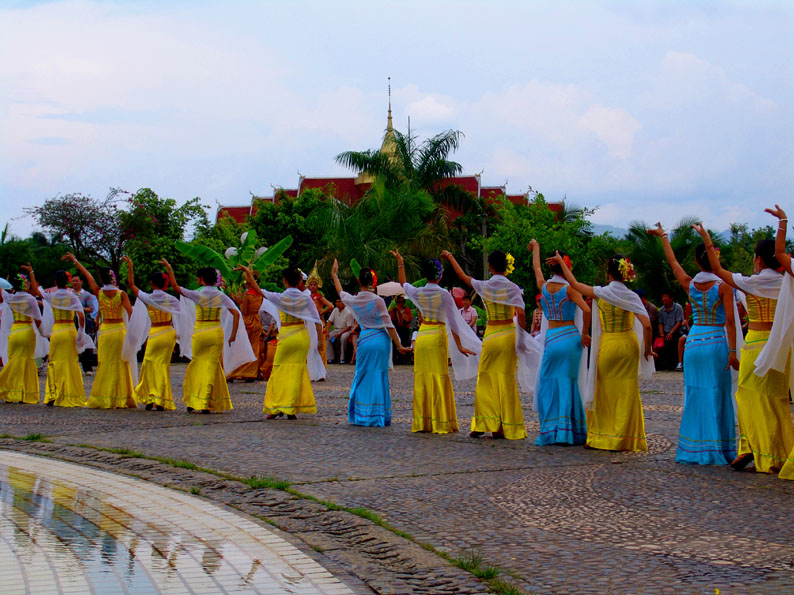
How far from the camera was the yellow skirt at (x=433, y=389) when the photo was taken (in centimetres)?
1187

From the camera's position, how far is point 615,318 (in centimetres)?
1030

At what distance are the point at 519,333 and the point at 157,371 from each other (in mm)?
5894

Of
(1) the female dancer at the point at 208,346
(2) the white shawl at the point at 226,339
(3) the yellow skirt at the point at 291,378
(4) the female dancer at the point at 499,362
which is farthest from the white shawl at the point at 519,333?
(2) the white shawl at the point at 226,339

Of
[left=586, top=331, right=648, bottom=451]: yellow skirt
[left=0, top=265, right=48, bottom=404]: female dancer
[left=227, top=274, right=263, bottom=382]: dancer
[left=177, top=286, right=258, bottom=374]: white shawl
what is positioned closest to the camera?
[left=586, top=331, right=648, bottom=451]: yellow skirt

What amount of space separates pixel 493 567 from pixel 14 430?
339 inches

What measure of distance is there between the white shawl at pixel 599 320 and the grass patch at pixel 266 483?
12.1 feet

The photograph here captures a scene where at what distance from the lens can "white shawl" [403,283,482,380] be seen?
12.0 metres

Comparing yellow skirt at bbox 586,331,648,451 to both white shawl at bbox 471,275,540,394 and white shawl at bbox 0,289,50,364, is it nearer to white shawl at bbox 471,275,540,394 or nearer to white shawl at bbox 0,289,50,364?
white shawl at bbox 471,275,540,394

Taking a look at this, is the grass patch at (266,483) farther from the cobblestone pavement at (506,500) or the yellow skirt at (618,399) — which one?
the yellow skirt at (618,399)

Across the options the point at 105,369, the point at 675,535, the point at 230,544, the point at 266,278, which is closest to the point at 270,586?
the point at 230,544

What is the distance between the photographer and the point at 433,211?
42.7 metres

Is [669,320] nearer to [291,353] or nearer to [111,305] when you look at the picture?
[291,353]

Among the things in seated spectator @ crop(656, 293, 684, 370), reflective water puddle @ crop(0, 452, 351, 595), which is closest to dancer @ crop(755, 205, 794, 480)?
reflective water puddle @ crop(0, 452, 351, 595)

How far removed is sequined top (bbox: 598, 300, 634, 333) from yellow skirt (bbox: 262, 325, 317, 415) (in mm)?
4521
